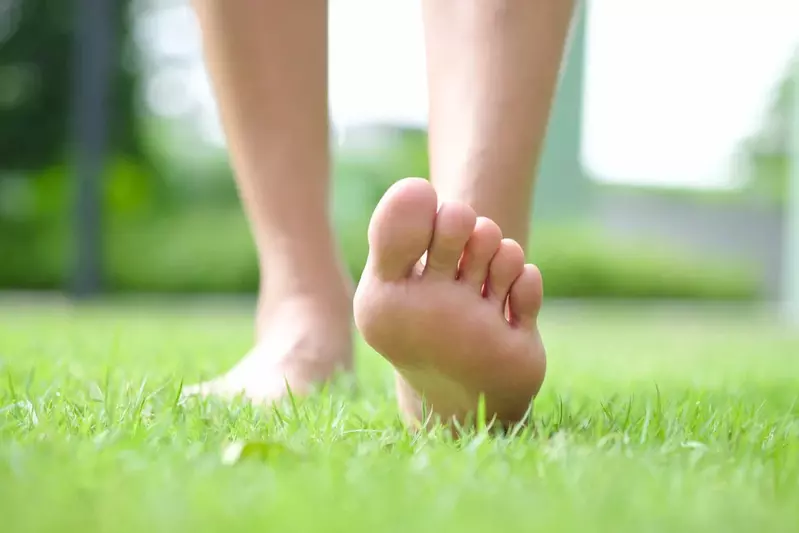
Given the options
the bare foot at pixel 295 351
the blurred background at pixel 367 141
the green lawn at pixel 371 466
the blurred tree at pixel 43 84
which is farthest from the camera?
the blurred tree at pixel 43 84

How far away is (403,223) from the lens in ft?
2.46

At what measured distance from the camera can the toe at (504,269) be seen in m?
0.79

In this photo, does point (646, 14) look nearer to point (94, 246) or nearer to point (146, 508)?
point (94, 246)

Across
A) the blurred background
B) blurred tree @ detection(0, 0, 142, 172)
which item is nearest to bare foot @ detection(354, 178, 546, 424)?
the blurred background

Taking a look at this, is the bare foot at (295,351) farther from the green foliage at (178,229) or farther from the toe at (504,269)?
the green foliage at (178,229)

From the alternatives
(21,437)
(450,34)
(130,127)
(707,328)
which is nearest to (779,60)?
(707,328)

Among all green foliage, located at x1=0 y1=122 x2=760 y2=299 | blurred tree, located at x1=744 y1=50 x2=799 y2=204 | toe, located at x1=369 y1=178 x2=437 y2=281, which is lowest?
green foliage, located at x1=0 y1=122 x2=760 y2=299

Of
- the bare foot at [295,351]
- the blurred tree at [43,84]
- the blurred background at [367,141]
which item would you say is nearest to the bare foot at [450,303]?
the bare foot at [295,351]

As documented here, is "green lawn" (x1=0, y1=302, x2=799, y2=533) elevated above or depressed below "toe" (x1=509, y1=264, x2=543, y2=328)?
below

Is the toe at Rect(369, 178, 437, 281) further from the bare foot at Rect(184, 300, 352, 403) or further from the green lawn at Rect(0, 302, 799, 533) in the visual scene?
the bare foot at Rect(184, 300, 352, 403)

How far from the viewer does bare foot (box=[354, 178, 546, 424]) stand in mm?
758

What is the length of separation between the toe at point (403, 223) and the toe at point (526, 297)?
96 mm

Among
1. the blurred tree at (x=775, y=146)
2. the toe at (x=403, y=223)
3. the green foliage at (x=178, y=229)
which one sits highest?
the toe at (x=403, y=223)

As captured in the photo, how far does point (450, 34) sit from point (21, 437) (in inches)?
22.8
